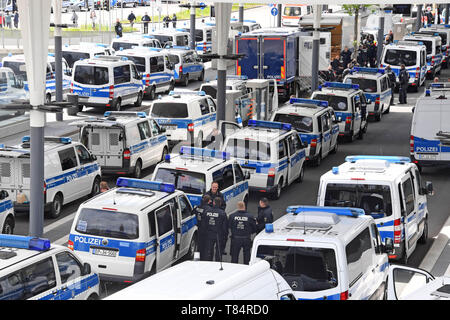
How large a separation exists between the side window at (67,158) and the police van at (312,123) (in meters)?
7.32

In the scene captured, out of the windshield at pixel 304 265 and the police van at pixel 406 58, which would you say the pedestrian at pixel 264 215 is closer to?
the windshield at pixel 304 265

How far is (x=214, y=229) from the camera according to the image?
15.9 m

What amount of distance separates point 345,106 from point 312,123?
4.44 meters

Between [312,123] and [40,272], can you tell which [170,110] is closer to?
[312,123]

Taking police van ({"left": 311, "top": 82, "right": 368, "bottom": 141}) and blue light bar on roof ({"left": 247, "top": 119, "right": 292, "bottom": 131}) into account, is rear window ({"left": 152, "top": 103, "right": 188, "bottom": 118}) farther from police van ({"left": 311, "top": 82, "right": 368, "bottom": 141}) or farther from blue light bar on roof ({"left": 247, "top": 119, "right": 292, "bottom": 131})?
police van ({"left": 311, "top": 82, "right": 368, "bottom": 141})

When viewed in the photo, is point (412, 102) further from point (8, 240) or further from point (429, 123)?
point (8, 240)

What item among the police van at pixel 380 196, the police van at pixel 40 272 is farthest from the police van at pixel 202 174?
the police van at pixel 40 272

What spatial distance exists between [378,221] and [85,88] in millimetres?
19691

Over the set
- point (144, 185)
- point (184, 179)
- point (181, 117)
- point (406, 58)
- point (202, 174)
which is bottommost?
point (184, 179)

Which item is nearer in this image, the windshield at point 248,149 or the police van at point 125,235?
the police van at point 125,235

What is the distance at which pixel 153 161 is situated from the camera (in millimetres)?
25125

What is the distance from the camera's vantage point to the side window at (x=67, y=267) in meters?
12.2

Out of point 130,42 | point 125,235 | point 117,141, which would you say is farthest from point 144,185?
point 130,42
